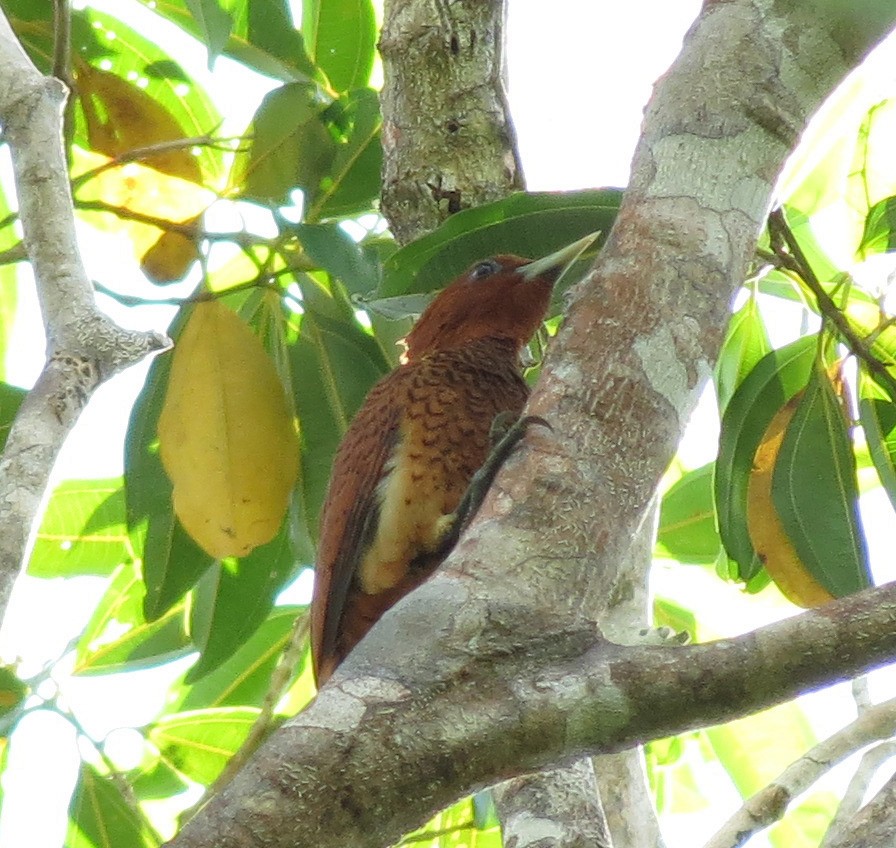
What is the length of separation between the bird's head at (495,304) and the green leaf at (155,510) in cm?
70

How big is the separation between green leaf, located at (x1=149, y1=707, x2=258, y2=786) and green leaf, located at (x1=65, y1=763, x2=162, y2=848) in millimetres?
205

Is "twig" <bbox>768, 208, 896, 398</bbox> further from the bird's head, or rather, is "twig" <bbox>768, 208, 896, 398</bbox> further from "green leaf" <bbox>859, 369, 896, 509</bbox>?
the bird's head

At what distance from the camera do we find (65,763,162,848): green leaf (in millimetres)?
2992

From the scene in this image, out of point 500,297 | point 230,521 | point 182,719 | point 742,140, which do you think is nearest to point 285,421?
point 230,521

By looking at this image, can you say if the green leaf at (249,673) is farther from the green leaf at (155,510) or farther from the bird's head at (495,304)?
the bird's head at (495,304)

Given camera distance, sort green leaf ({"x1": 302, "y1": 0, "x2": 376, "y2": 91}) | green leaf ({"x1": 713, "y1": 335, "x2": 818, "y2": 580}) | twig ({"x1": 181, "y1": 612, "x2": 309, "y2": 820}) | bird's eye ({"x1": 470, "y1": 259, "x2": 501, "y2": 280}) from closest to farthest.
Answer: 1. twig ({"x1": 181, "y1": 612, "x2": 309, "y2": 820})
2. green leaf ({"x1": 713, "y1": 335, "x2": 818, "y2": 580})
3. green leaf ({"x1": 302, "y1": 0, "x2": 376, "y2": 91})
4. bird's eye ({"x1": 470, "y1": 259, "x2": 501, "y2": 280})

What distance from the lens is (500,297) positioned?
3186mm

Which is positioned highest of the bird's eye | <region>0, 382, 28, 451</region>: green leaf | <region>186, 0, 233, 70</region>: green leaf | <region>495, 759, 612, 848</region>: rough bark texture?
<region>186, 0, 233, 70</region>: green leaf

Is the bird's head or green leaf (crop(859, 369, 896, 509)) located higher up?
the bird's head

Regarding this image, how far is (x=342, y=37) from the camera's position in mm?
3070

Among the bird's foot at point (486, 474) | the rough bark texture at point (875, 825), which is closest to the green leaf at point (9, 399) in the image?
the bird's foot at point (486, 474)

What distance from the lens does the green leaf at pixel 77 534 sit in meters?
3.31

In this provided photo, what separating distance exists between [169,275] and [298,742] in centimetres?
171

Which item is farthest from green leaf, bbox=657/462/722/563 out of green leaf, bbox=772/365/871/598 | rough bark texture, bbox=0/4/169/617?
rough bark texture, bbox=0/4/169/617
